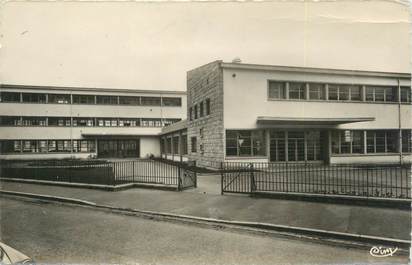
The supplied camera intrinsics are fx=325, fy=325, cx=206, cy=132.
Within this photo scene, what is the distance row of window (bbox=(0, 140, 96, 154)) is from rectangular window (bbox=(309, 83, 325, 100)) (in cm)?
2706

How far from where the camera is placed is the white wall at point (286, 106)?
21.6 metres

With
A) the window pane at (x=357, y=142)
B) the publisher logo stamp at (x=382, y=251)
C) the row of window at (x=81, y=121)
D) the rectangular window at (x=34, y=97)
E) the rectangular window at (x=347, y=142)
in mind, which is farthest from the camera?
the rectangular window at (x=34, y=97)

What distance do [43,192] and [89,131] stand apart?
2744 centimetres

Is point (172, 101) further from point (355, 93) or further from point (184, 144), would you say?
point (355, 93)

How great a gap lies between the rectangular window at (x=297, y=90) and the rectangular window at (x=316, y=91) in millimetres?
571

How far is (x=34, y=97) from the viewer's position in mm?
37812

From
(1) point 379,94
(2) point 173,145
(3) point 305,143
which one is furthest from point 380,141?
(2) point 173,145

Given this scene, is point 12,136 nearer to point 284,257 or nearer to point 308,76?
point 308,76

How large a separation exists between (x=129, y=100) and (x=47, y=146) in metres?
11.2

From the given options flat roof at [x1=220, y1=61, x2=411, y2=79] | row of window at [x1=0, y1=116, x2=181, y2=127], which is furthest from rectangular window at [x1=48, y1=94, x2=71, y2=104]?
flat roof at [x1=220, y1=61, x2=411, y2=79]

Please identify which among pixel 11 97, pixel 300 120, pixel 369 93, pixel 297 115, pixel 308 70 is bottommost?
pixel 300 120

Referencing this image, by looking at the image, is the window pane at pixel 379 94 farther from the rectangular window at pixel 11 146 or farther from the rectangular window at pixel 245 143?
the rectangular window at pixel 11 146

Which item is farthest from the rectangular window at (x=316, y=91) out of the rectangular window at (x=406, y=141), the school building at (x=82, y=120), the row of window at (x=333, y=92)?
the school building at (x=82, y=120)

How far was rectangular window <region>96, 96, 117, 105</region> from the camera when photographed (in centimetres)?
4081
